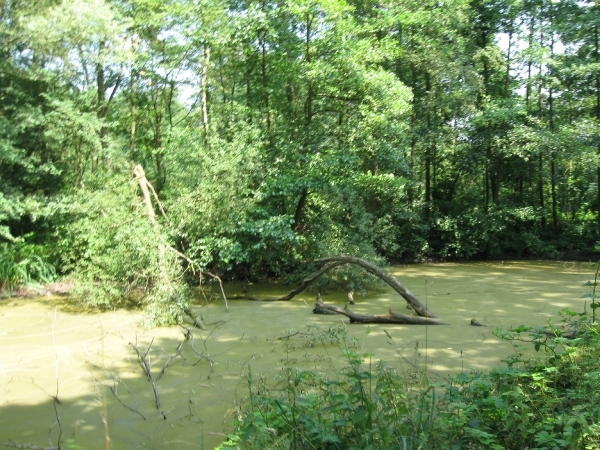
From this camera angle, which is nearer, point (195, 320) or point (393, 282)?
point (195, 320)

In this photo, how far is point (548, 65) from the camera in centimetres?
1684

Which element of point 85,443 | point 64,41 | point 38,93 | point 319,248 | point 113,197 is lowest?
point 85,443

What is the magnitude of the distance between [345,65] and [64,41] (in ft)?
21.3

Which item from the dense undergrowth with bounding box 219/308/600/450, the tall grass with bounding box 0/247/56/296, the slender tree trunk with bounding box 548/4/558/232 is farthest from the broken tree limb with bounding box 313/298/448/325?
the slender tree trunk with bounding box 548/4/558/232

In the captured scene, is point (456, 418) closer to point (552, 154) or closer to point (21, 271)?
point (21, 271)

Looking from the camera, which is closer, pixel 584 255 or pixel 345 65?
pixel 345 65

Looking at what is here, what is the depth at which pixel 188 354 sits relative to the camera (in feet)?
22.2

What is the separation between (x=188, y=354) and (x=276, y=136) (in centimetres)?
678

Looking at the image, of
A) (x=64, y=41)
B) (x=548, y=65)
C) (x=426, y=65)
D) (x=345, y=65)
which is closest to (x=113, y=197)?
(x=64, y=41)

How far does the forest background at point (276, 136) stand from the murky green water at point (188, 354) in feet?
3.36

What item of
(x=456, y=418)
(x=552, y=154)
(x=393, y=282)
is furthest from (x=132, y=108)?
(x=456, y=418)

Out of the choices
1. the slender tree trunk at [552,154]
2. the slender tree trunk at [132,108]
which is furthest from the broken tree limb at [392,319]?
the slender tree trunk at [552,154]

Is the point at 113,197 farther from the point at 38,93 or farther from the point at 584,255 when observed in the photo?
the point at 584,255

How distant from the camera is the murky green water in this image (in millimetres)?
4625
